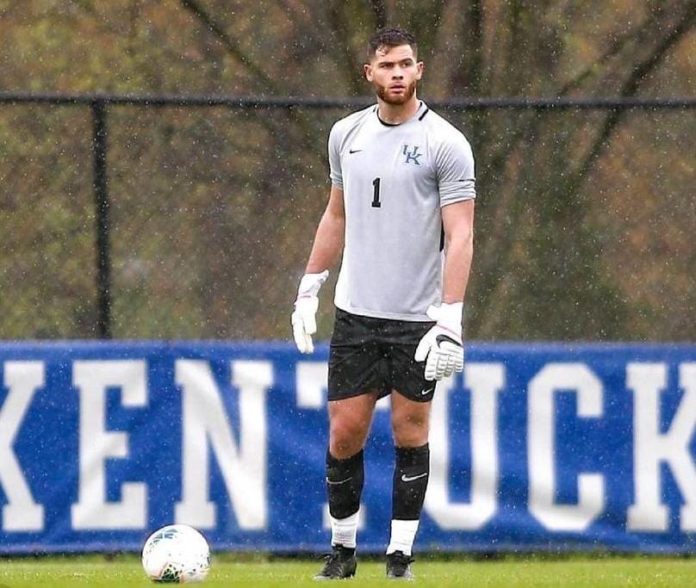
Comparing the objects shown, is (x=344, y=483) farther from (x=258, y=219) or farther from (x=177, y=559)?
(x=258, y=219)

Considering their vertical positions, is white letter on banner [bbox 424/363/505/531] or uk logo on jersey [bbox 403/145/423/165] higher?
uk logo on jersey [bbox 403/145/423/165]

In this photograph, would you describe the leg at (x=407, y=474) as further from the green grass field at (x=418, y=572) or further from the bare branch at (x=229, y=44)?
the bare branch at (x=229, y=44)

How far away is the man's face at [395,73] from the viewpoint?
318 inches

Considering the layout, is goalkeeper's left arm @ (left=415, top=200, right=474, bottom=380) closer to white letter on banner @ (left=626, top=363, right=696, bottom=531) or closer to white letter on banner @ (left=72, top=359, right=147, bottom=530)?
white letter on banner @ (left=626, top=363, right=696, bottom=531)

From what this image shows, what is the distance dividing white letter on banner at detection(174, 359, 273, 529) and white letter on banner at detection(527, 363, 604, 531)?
1370 mm

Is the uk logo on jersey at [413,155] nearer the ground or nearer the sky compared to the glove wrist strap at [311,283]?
nearer the sky

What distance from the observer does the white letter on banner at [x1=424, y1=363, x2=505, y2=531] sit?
10.4m

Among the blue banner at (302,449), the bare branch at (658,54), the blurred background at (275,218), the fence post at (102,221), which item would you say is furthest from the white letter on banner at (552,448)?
the bare branch at (658,54)

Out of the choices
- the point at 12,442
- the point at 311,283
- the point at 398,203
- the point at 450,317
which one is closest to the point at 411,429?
the point at 450,317

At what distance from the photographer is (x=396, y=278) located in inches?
324

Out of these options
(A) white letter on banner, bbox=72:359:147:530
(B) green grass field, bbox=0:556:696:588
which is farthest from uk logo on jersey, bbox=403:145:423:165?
(A) white letter on banner, bbox=72:359:147:530

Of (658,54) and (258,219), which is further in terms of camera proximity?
(658,54)

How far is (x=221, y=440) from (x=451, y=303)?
2.67 meters

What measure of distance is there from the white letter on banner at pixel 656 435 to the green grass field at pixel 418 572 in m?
0.34
